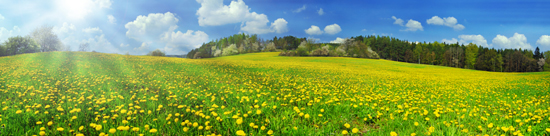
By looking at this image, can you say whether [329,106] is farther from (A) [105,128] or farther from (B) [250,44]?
(B) [250,44]

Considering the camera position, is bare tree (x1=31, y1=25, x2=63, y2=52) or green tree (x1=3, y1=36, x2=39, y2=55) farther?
bare tree (x1=31, y1=25, x2=63, y2=52)

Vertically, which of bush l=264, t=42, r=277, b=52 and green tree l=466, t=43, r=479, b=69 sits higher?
bush l=264, t=42, r=277, b=52

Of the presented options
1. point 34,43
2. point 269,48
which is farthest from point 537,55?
point 34,43

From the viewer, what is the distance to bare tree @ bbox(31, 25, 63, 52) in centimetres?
4909

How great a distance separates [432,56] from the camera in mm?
80000

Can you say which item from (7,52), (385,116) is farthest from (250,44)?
(385,116)

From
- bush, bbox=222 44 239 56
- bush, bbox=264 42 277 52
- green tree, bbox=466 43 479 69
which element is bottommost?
green tree, bbox=466 43 479 69

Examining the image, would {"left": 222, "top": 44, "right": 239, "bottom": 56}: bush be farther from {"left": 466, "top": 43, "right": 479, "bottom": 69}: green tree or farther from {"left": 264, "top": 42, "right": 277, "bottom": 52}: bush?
{"left": 466, "top": 43, "right": 479, "bottom": 69}: green tree

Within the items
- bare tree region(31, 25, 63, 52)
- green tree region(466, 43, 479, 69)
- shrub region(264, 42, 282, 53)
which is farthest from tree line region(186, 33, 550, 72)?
bare tree region(31, 25, 63, 52)

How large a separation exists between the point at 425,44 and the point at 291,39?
62.8 meters

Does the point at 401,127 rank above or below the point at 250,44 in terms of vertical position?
below

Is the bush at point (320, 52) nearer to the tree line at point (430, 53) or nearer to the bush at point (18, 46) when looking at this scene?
the tree line at point (430, 53)

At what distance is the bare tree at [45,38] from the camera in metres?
49.1

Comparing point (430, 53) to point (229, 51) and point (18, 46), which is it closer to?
point (229, 51)
